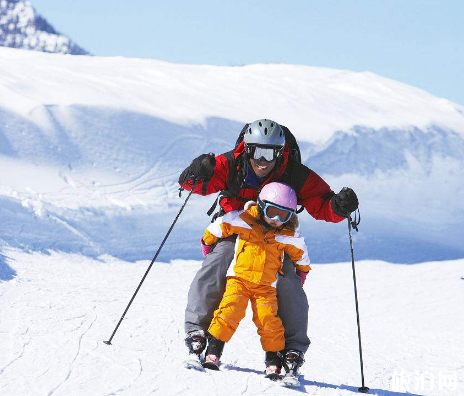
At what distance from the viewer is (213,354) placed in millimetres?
4211

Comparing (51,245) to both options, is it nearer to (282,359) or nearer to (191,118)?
(282,359)

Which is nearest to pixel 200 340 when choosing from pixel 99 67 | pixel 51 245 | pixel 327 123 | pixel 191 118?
pixel 51 245

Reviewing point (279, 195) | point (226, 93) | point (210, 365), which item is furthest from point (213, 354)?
point (226, 93)

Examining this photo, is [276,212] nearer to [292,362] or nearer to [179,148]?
[292,362]

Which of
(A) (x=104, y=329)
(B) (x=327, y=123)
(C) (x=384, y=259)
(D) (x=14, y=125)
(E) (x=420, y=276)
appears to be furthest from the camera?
(B) (x=327, y=123)

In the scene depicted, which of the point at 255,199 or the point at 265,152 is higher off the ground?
the point at 265,152

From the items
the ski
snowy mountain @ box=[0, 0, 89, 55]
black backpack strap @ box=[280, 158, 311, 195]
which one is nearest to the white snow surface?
the ski

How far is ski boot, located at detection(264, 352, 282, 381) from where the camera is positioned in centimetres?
421

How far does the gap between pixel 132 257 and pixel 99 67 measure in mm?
14033

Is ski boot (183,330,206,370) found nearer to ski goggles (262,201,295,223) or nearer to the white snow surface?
the white snow surface

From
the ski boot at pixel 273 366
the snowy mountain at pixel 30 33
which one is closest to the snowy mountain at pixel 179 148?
the ski boot at pixel 273 366

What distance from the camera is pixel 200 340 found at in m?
4.29

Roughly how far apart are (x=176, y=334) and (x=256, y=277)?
165 cm

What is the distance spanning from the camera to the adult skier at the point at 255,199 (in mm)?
4383
